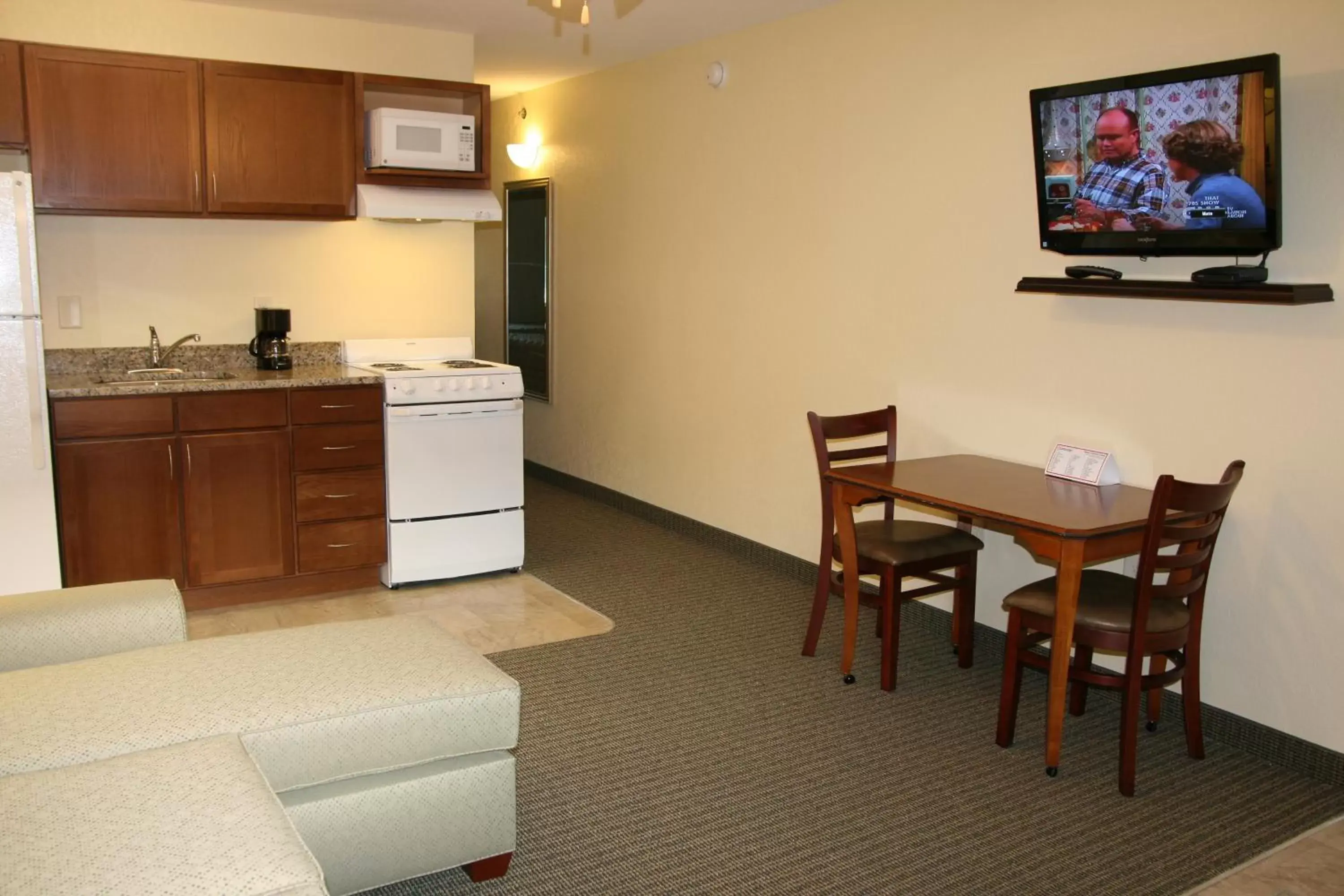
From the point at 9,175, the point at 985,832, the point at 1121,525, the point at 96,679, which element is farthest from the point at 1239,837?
the point at 9,175

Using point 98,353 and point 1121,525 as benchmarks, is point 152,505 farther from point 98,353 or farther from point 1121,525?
point 1121,525

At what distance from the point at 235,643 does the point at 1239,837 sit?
259cm

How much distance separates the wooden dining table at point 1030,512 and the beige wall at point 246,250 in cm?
262

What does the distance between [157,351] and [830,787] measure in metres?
3.47

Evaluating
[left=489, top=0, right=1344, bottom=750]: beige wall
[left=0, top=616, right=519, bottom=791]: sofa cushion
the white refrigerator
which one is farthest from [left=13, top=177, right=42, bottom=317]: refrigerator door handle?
[left=489, top=0, right=1344, bottom=750]: beige wall

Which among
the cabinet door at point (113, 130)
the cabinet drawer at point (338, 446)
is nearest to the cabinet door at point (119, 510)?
the cabinet drawer at point (338, 446)

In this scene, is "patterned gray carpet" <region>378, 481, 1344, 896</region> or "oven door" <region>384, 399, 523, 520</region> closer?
"patterned gray carpet" <region>378, 481, 1344, 896</region>

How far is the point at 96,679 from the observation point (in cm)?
228

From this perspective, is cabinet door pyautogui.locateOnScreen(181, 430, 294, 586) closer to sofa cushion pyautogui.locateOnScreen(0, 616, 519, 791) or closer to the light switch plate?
the light switch plate

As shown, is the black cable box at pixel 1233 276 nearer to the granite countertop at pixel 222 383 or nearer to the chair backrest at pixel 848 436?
the chair backrest at pixel 848 436

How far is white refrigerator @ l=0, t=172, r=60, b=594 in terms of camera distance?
3.57 m

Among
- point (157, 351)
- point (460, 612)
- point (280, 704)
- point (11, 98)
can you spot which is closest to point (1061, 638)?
point (280, 704)

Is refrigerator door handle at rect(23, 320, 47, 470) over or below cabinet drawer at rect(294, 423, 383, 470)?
over

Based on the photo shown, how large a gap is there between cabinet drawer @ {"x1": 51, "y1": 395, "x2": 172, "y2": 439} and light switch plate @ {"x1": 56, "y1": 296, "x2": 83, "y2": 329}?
27.0 inches
